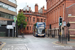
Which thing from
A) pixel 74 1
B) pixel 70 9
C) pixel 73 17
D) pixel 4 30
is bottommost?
pixel 4 30

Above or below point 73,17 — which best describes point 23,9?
above

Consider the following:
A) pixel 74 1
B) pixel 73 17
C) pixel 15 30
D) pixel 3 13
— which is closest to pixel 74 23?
pixel 73 17

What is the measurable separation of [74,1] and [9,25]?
1789 centimetres

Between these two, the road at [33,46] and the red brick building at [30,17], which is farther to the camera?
the red brick building at [30,17]

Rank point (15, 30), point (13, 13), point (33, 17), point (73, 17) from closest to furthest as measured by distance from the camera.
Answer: point (73, 17) < point (15, 30) < point (13, 13) < point (33, 17)

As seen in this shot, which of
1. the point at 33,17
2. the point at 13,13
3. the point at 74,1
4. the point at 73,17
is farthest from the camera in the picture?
the point at 33,17

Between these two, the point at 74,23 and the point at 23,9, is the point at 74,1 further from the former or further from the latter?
the point at 23,9

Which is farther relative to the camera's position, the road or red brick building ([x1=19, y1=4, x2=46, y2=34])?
red brick building ([x1=19, y1=4, x2=46, y2=34])

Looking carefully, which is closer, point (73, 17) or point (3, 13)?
point (73, 17)

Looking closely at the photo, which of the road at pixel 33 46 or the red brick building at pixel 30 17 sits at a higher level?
the red brick building at pixel 30 17

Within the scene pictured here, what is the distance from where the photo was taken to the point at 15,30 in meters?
35.6

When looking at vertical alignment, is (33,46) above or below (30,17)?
below

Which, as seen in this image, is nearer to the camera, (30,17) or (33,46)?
(33,46)

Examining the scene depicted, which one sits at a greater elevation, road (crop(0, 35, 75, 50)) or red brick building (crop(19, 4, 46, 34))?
red brick building (crop(19, 4, 46, 34))
